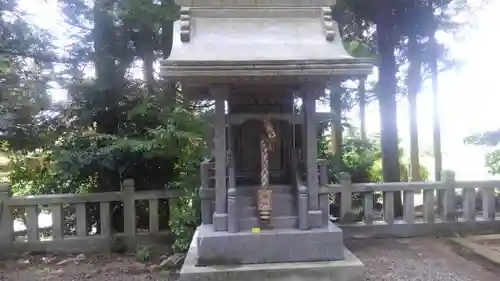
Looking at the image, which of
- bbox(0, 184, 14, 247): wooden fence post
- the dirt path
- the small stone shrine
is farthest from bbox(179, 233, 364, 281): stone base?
bbox(0, 184, 14, 247): wooden fence post

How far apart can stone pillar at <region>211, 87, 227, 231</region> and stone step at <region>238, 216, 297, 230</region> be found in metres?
0.25

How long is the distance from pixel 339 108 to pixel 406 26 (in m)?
2.40

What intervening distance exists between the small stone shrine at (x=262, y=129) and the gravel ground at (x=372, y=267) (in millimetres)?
1150

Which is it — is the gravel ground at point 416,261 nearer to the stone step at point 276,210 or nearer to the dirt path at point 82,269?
the stone step at point 276,210

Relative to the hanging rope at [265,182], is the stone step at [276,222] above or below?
below

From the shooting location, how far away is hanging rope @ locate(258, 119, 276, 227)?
17.1 feet

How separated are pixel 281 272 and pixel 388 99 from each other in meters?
6.06

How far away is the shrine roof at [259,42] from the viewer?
4.72 metres

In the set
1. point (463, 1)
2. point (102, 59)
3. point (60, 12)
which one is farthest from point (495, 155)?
point (60, 12)

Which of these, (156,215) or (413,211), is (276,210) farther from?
(413,211)

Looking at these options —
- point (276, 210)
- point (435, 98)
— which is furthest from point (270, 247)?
point (435, 98)

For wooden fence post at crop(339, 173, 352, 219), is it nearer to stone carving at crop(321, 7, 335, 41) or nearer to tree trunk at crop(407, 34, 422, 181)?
stone carving at crop(321, 7, 335, 41)

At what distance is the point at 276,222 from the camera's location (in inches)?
212

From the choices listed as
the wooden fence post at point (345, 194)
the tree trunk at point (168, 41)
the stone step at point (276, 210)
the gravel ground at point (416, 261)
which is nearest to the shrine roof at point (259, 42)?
the stone step at point (276, 210)
